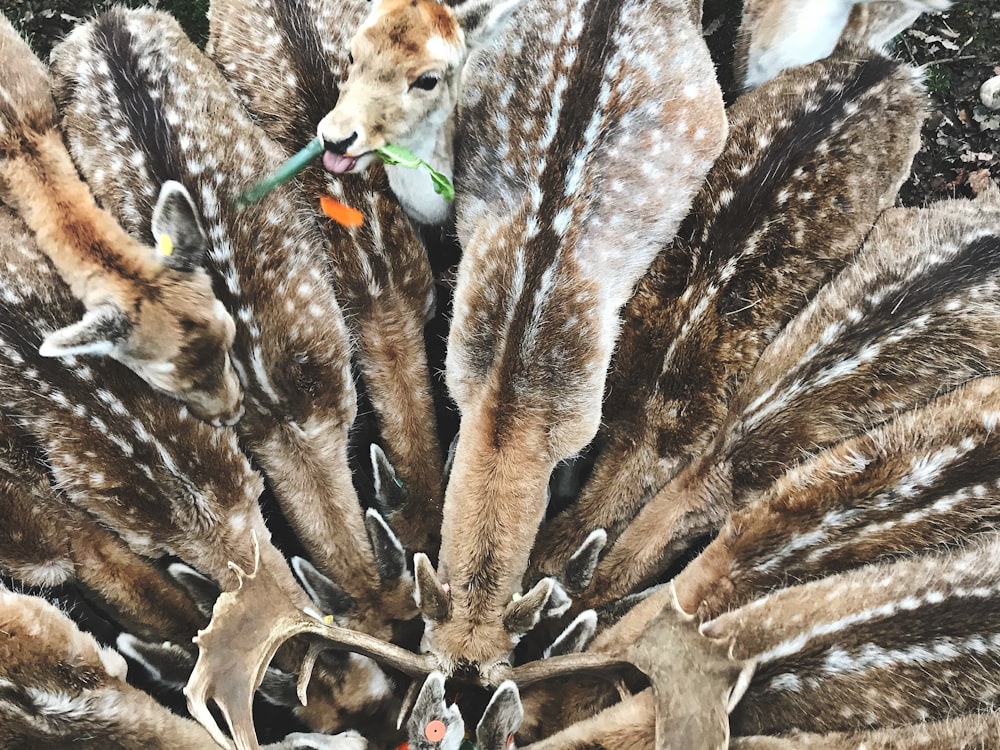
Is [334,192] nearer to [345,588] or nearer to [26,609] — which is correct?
[345,588]

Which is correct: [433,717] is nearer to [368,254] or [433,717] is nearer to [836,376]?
[368,254]

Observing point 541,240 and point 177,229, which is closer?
point 177,229

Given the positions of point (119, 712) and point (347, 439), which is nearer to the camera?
point (119, 712)

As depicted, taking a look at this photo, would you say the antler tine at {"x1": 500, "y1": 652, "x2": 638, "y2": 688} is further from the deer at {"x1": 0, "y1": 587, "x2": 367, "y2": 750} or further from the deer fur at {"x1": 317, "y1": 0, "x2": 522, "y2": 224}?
the deer fur at {"x1": 317, "y1": 0, "x2": 522, "y2": 224}

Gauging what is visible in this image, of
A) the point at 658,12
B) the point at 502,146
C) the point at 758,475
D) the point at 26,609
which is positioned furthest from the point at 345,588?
the point at 658,12

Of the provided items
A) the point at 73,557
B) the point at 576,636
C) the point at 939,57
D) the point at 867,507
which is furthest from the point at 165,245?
the point at 939,57

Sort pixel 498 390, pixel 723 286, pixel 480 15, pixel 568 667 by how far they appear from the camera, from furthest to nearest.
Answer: pixel 723 286 < pixel 498 390 < pixel 480 15 < pixel 568 667
